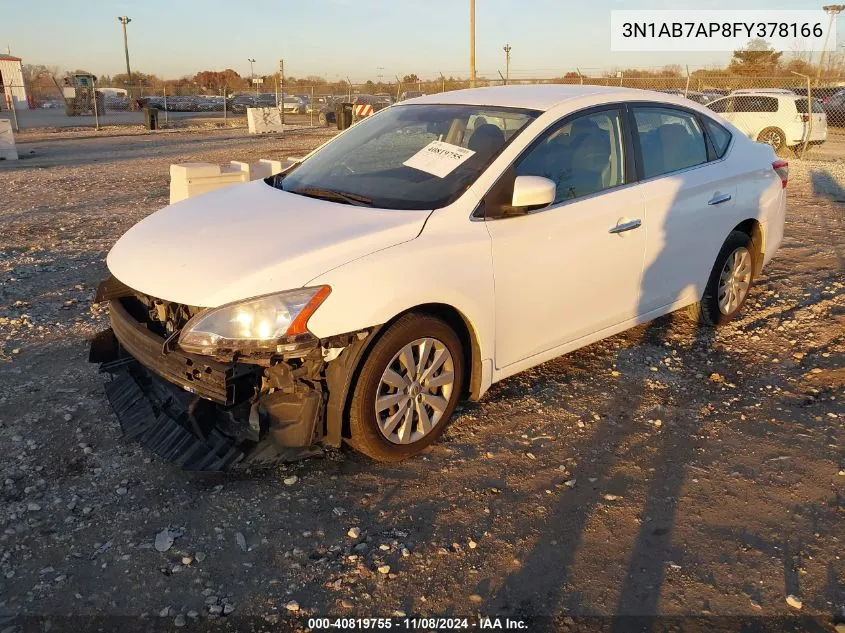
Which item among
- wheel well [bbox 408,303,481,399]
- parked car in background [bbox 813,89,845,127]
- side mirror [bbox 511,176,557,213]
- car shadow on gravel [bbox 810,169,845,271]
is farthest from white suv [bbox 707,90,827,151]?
wheel well [bbox 408,303,481,399]

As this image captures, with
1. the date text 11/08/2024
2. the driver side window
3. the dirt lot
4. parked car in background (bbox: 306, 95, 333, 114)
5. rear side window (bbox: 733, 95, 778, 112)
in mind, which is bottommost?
the date text 11/08/2024

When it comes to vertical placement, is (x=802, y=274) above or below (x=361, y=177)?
below

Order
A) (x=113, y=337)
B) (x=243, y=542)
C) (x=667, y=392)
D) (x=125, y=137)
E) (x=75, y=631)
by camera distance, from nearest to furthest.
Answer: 1. (x=75, y=631)
2. (x=243, y=542)
3. (x=113, y=337)
4. (x=667, y=392)
5. (x=125, y=137)

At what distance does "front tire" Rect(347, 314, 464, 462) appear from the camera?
10.3ft

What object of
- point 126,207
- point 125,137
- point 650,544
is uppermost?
point 125,137

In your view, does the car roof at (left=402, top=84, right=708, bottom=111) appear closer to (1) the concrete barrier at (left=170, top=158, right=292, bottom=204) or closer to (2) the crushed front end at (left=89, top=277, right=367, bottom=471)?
(2) the crushed front end at (left=89, top=277, right=367, bottom=471)

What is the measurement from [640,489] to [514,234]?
4.56ft

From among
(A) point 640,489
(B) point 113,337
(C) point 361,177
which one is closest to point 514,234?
(C) point 361,177

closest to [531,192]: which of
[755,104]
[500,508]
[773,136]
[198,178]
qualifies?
[500,508]

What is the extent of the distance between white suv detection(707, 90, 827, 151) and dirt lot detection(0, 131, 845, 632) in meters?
14.5

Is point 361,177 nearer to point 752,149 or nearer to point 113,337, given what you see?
point 113,337

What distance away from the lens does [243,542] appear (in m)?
2.83

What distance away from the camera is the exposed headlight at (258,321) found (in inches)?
113

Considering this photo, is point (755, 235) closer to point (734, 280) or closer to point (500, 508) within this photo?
point (734, 280)
